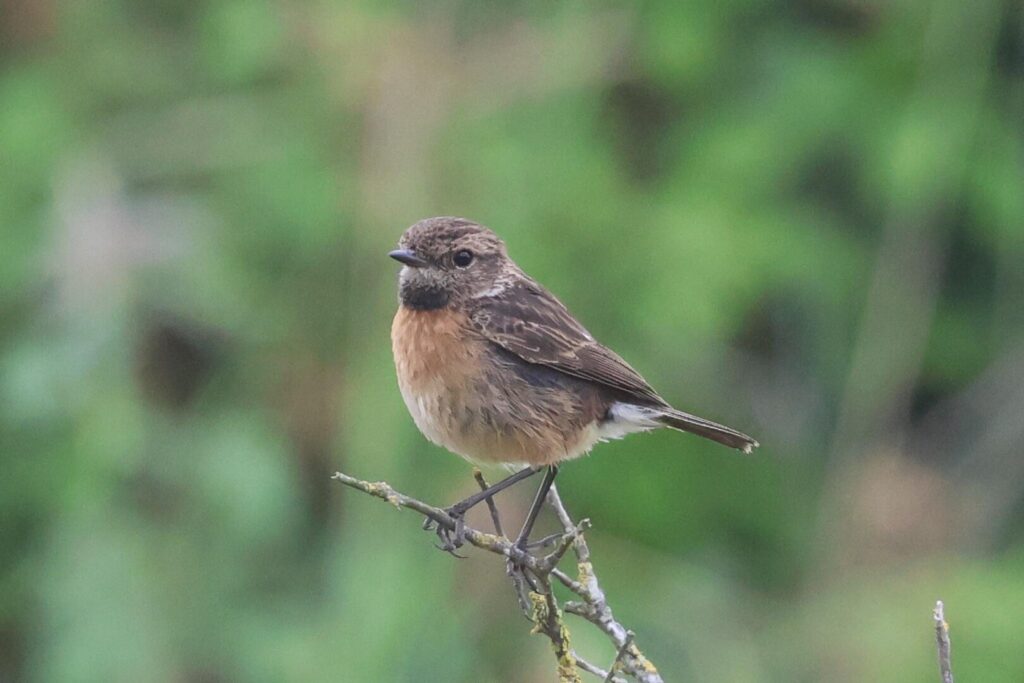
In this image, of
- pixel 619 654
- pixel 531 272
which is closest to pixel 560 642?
pixel 619 654

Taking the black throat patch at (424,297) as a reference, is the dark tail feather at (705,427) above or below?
below

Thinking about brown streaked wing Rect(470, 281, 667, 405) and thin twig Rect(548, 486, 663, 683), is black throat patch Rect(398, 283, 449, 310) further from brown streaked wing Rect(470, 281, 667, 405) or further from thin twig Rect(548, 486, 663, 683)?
thin twig Rect(548, 486, 663, 683)

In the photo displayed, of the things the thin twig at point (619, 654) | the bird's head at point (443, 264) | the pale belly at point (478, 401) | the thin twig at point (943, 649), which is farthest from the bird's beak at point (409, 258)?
the thin twig at point (943, 649)

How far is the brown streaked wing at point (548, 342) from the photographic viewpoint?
190 inches

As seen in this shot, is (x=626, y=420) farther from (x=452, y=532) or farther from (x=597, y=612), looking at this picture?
(x=597, y=612)

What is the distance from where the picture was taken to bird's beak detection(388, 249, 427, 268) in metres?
4.83

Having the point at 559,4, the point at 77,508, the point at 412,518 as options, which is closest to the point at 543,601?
the point at 412,518

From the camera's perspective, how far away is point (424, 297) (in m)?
4.87

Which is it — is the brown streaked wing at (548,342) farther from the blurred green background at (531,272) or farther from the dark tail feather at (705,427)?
the blurred green background at (531,272)

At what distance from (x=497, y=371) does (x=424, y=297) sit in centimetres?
33

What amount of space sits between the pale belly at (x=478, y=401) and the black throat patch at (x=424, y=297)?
0.14 ft

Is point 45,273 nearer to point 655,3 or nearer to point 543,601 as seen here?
point 655,3

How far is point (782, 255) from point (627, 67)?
1.17m

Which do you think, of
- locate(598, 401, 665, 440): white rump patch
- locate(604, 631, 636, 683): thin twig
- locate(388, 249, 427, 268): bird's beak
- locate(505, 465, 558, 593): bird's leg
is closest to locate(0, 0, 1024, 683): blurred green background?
locate(598, 401, 665, 440): white rump patch
